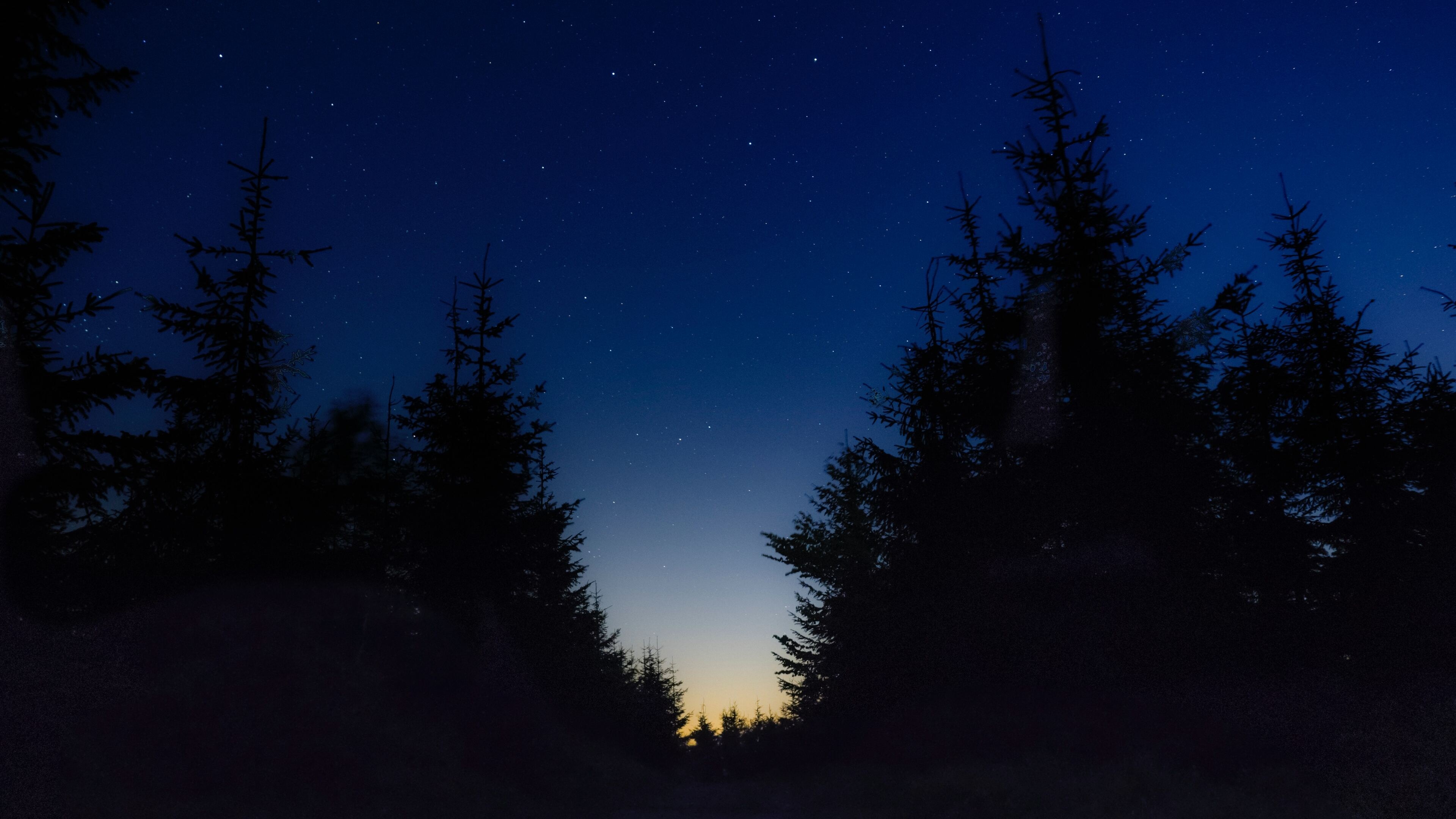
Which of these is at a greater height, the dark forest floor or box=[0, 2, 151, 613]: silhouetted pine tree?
box=[0, 2, 151, 613]: silhouetted pine tree

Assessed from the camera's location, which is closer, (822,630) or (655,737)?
(822,630)

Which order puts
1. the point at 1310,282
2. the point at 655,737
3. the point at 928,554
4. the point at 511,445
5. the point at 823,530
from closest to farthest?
the point at 928,554 < the point at 1310,282 < the point at 511,445 < the point at 823,530 < the point at 655,737

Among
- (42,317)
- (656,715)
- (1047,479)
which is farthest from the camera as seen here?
(656,715)

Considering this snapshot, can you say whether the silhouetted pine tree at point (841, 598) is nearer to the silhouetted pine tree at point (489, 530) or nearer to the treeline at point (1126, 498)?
the treeline at point (1126, 498)

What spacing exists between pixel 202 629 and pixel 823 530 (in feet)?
69.6

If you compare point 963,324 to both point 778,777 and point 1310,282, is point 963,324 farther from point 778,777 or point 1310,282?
point 778,777

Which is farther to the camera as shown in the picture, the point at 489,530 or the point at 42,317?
the point at 489,530

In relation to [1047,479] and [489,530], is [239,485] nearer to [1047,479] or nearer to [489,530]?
[489,530]

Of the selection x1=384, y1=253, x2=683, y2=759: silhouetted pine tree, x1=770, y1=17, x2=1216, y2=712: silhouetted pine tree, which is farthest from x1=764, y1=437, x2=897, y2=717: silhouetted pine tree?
x1=384, y1=253, x2=683, y2=759: silhouetted pine tree

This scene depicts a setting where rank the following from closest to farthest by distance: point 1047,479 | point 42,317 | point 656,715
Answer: point 42,317 < point 1047,479 < point 656,715

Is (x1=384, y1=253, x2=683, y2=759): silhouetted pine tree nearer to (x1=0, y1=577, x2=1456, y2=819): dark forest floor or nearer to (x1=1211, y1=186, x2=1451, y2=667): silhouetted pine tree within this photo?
(x1=0, y1=577, x2=1456, y2=819): dark forest floor

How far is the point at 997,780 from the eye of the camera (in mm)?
13625

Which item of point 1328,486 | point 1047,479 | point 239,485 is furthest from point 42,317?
point 1328,486

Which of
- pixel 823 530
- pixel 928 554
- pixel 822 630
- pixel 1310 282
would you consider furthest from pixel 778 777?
pixel 1310 282
